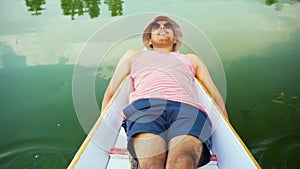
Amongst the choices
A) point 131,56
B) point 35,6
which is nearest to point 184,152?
point 131,56

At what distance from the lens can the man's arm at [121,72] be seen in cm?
169

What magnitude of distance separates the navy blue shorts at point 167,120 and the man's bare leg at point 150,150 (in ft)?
0.07

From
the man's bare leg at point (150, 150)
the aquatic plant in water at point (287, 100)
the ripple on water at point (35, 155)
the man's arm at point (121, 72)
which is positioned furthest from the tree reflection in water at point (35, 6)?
the man's bare leg at point (150, 150)

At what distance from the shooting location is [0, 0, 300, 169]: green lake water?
6.38ft

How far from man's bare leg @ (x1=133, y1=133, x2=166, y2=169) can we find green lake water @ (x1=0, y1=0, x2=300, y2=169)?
22.4 inches

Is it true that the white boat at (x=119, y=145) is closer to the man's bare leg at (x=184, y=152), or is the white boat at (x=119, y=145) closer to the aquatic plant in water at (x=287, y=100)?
the man's bare leg at (x=184, y=152)

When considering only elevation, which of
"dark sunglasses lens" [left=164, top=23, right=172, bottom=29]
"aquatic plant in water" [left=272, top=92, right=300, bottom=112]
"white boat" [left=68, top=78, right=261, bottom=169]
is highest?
"dark sunglasses lens" [left=164, top=23, right=172, bottom=29]

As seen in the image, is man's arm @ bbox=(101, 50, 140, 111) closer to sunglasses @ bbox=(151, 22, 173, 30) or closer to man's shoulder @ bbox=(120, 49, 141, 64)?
man's shoulder @ bbox=(120, 49, 141, 64)

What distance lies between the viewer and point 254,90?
2539 mm

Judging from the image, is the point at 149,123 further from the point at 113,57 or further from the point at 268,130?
the point at 113,57

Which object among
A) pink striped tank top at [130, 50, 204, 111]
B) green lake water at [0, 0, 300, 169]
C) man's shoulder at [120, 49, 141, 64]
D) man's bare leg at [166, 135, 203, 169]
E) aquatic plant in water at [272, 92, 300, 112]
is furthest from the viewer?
aquatic plant in water at [272, 92, 300, 112]

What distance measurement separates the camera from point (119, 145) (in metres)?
1.54

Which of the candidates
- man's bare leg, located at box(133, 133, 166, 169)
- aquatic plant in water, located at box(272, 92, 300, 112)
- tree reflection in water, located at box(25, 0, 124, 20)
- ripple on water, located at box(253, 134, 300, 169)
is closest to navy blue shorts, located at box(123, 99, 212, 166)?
man's bare leg, located at box(133, 133, 166, 169)

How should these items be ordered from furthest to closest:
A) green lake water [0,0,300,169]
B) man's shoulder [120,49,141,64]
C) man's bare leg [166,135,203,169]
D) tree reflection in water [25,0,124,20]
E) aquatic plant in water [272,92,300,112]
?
tree reflection in water [25,0,124,20] → aquatic plant in water [272,92,300,112] → green lake water [0,0,300,169] → man's shoulder [120,49,141,64] → man's bare leg [166,135,203,169]
